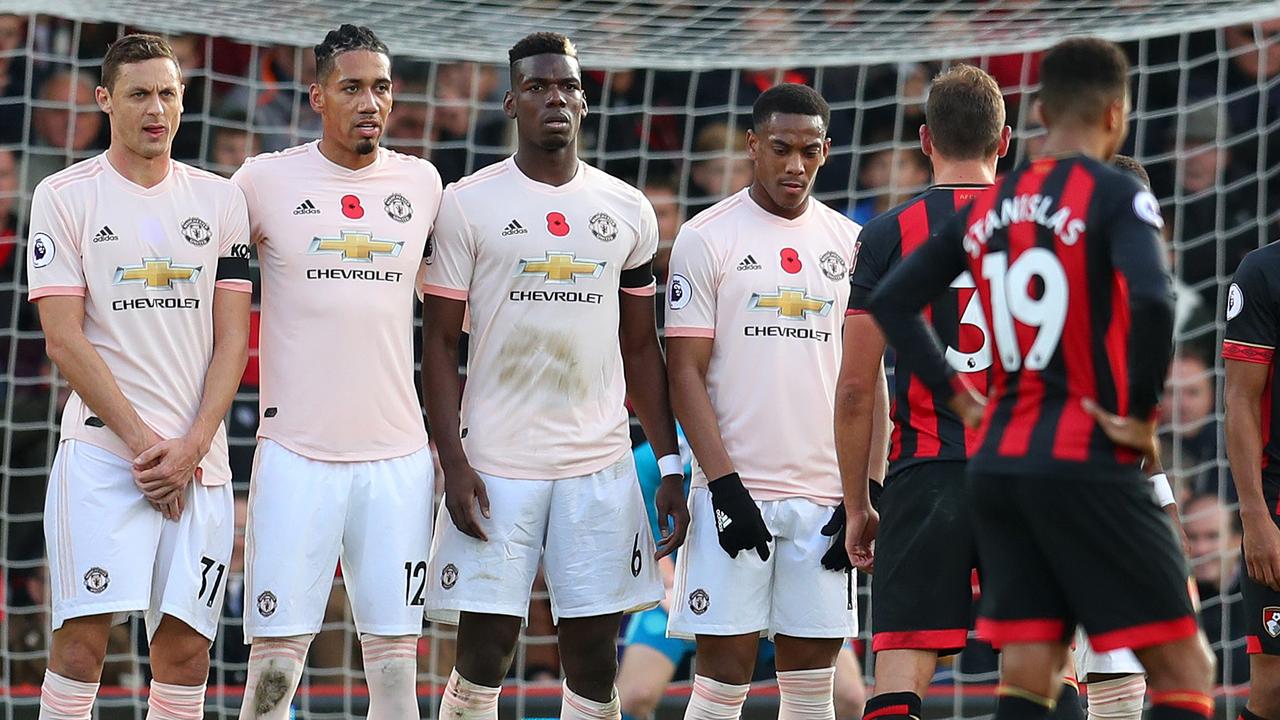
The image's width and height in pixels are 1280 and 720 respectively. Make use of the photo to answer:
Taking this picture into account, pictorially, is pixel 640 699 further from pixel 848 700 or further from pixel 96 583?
pixel 96 583

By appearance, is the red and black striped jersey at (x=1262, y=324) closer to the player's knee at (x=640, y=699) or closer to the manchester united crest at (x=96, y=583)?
the player's knee at (x=640, y=699)

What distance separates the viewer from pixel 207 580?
488 centimetres

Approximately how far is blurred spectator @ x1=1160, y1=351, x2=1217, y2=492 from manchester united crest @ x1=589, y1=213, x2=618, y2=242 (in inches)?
145

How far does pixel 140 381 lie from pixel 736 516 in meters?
1.71

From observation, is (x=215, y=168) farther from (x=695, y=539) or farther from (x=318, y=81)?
(x=695, y=539)

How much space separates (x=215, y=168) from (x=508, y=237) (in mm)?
3491

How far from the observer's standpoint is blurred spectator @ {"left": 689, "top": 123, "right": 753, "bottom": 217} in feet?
27.9

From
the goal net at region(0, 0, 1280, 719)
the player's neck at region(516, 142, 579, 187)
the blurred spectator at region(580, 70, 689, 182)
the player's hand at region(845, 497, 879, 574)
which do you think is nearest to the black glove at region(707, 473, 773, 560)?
the player's hand at region(845, 497, 879, 574)

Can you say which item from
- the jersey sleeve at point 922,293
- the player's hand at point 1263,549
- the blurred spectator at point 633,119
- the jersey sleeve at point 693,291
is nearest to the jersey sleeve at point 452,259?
the jersey sleeve at point 693,291

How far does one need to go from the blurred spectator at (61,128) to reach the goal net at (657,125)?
0.01 m

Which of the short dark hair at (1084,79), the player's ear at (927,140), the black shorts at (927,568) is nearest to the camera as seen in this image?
the short dark hair at (1084,79)

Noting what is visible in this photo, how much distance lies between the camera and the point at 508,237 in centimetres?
510

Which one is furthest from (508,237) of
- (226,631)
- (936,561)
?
(226,631)

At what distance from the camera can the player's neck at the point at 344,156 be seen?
16.8 ft
